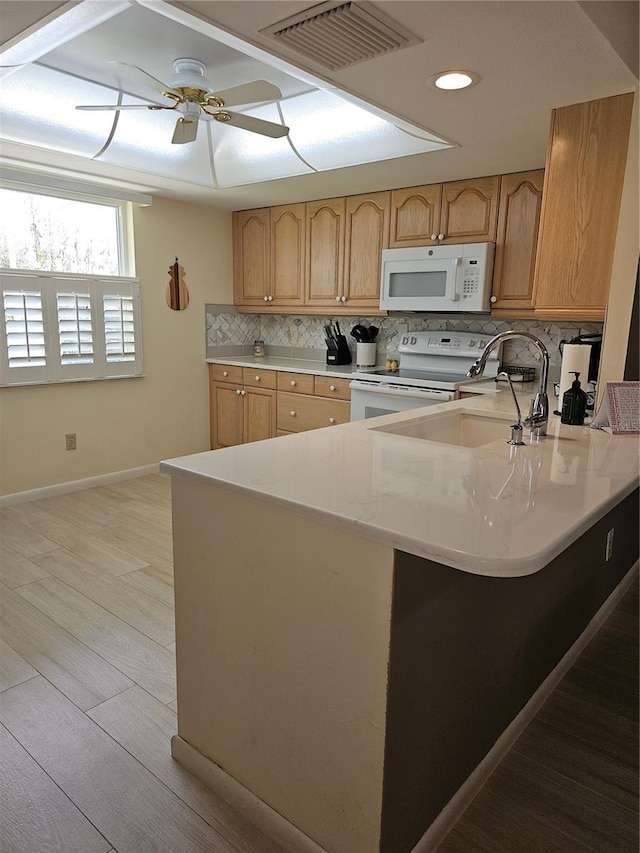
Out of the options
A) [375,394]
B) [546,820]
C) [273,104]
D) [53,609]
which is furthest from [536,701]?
[273,104]

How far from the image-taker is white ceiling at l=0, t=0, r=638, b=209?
61.3 inches

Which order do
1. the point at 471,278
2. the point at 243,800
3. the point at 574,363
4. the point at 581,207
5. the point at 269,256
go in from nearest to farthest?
the point at 243,800 → the point at 574,363 → the point at 581,207 → the point at 471,278 → the point at 269,256

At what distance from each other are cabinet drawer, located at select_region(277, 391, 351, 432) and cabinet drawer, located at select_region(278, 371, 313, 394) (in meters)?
0.04

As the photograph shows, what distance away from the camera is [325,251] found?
171 inches

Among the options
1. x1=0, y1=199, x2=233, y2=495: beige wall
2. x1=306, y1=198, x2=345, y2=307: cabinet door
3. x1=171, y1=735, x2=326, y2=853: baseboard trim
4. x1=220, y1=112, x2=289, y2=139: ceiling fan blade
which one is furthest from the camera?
x1=306, y1=198, x2=345, y2=307: cabinet door

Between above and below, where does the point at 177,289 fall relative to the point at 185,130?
below

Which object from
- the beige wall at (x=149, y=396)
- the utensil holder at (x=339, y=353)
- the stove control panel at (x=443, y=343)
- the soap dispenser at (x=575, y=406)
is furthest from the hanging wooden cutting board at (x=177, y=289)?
the soap dispenser at (x=575, y=406)

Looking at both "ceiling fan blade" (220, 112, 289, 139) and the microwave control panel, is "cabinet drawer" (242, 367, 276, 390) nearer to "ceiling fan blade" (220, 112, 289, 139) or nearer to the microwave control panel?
the microwave control panel

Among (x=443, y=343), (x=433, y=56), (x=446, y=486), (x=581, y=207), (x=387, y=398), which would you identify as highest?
(x=433, y=56)

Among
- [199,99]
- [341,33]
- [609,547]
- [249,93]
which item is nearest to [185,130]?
[199,99]

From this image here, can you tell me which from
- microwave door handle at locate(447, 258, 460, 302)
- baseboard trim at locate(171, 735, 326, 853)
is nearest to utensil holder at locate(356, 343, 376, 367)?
microwave door handle at locate(447, 258, 460, 302)

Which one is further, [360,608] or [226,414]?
[226,414]

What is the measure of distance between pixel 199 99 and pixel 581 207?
169 centimetres

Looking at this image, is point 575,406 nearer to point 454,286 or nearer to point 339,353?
point 454,286
